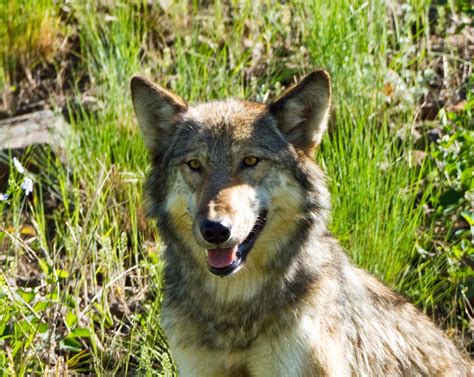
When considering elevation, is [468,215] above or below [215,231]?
below

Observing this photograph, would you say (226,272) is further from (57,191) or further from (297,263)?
(57,191)

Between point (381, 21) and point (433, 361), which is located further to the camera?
point (381, 21)

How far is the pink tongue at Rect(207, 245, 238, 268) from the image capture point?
458 cm

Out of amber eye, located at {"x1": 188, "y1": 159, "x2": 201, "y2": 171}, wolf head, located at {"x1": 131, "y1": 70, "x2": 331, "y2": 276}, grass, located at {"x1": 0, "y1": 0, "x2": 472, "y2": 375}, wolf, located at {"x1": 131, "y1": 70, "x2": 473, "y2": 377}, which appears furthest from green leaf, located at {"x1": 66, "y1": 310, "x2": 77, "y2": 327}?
amber eye, located at {"x1": 188, "y1": 159, "x2": 201, "y2": 171}

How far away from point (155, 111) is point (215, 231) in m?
0.99

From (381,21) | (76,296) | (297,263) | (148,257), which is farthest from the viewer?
(381,21)

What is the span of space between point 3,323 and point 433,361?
2291 mm

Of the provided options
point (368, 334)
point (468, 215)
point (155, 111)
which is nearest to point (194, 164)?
point (155, 111)

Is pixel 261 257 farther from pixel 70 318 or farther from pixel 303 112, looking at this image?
pixel 70 318

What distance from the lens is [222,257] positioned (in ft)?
15.1

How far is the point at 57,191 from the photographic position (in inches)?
286

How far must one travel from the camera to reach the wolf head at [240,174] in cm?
461

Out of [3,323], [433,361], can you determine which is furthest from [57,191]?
[433,361]

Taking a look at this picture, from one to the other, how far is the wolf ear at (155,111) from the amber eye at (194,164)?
319 millimetres
